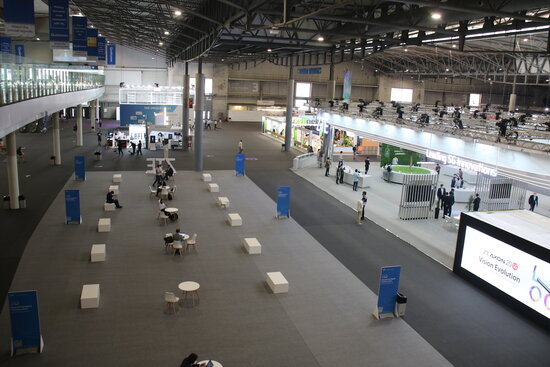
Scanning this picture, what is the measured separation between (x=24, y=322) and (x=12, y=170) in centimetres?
1127

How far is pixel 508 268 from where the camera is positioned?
1258 centimetres

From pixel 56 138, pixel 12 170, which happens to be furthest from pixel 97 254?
pixel 56 138

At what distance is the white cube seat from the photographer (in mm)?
11969

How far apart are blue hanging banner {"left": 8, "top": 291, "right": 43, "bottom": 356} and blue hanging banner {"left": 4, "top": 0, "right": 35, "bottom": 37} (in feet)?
35.5

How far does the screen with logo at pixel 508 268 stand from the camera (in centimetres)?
1152

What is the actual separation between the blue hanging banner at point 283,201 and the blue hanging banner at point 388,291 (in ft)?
26.3

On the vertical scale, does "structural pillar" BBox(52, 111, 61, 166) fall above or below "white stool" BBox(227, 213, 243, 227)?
above

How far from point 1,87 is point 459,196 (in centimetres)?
2062

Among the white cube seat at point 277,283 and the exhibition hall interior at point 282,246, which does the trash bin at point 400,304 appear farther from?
the white cube seat at point 277,283

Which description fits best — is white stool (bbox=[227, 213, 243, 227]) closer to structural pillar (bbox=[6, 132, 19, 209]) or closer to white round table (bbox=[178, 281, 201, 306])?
white round table (bbox=[178, 281, 201, 306])

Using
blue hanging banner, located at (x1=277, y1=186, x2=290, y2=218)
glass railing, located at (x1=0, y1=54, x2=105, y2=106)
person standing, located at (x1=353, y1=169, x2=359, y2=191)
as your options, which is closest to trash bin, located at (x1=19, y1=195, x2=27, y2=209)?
glass railing, located at (x1=0, y1=54, x2=105, y2=106)

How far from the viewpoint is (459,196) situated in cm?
2378

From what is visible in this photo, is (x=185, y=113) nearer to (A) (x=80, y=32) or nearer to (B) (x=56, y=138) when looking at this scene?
(B) (x=56, y=138)

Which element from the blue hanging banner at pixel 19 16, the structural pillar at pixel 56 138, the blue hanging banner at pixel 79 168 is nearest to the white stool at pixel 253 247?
the blue hanging banner at pixel 19 16
